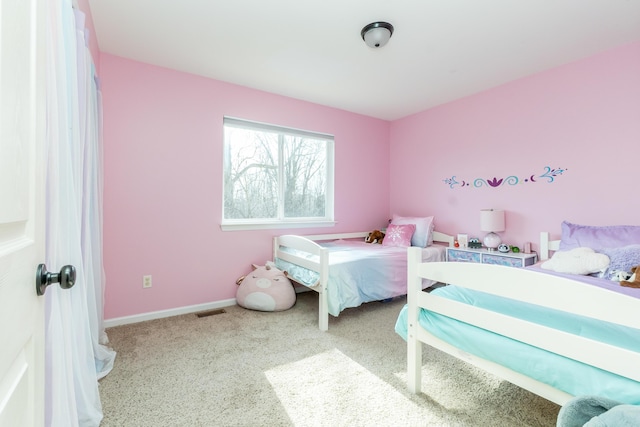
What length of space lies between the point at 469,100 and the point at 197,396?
149 inches

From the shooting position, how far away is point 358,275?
109 inches

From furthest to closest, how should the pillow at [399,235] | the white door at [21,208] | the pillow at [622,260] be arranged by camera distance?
the pillow at [399,235], the pillow at [622,260], the white door at [21,208]

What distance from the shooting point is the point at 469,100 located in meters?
3.51

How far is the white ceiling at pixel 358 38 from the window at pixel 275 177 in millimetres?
571

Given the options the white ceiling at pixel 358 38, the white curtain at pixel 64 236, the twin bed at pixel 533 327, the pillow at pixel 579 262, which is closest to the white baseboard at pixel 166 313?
the white curtain at pixel 64 236

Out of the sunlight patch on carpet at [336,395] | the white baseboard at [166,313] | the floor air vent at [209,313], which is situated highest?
the white baseboard at [166,313]

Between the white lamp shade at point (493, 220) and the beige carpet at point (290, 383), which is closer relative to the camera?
the beige carpet at point (290, 383)

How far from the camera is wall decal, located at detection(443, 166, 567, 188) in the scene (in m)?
2.88

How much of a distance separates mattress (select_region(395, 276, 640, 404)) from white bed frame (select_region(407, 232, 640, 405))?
34mm

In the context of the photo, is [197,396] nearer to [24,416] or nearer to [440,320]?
[24,416]

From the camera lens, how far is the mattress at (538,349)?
1.04 metres

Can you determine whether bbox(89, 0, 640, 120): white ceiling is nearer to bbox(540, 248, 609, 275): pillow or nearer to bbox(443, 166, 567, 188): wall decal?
bbox(443, 166, 567, 188): wall decal

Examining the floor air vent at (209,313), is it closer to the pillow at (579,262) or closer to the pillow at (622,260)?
the pillow at (579,262)

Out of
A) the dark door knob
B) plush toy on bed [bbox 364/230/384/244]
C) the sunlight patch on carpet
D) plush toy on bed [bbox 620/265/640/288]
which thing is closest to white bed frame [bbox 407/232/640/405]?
the sunlight patch on carpet
